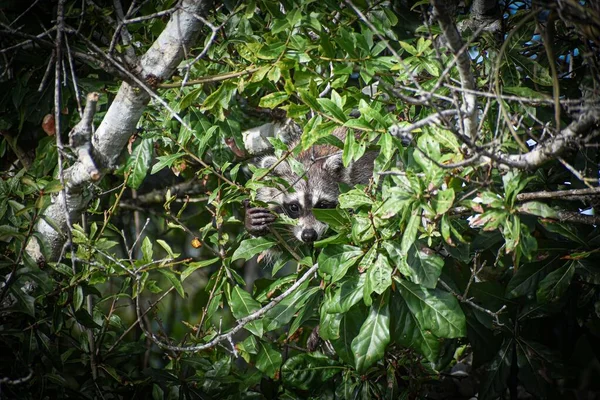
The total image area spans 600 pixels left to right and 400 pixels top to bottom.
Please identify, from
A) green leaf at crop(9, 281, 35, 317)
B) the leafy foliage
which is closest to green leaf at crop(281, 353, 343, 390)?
the leafy foliage

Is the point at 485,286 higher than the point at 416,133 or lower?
lower

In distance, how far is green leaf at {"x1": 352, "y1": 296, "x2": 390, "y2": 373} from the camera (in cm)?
275

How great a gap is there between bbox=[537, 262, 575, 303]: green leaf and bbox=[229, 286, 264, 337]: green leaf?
4.36ft

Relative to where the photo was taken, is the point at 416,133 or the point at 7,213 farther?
the point at 7,213

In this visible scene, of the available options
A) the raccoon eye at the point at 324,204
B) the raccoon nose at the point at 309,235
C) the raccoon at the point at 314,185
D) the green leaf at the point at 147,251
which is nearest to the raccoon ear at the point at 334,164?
the raccoon at the point at 314,185

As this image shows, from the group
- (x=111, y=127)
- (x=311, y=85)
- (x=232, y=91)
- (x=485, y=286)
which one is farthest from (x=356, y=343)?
(x=111, y=127)

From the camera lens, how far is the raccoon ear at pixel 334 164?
507cm

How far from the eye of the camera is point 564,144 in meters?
2.17

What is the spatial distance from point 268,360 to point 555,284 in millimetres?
1461

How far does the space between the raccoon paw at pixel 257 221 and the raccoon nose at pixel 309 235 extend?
341mm

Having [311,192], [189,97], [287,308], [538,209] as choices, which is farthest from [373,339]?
[311,192]

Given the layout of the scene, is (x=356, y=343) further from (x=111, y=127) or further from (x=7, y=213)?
(x=7, y=213)

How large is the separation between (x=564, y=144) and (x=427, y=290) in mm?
915

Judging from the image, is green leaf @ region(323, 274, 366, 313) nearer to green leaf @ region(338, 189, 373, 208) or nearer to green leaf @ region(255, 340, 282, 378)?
green leaf @ region(338, 189, 373, 208)
